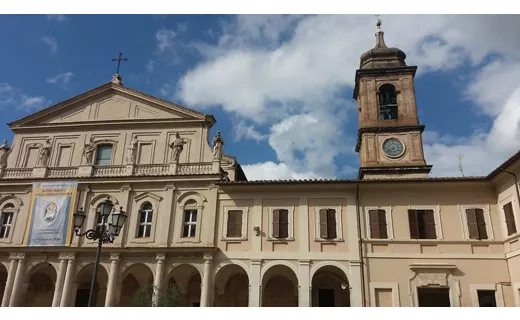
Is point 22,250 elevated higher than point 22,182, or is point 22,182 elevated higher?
point 22,182

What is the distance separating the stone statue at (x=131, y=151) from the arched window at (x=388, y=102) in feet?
56.7

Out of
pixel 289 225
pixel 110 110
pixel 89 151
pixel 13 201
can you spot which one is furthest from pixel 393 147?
pixel 13 201

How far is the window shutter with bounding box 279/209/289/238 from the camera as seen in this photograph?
21.3 metres

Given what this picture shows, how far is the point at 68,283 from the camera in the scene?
21344 millimetres

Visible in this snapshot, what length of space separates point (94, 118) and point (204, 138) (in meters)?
7.05

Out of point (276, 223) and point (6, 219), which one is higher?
point (6, 219)

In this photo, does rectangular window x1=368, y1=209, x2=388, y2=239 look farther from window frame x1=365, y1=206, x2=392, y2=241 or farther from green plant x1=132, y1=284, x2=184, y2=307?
green plant x1=132, y1=284, x2=184, y2=307

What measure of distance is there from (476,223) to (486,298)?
3.35 meters

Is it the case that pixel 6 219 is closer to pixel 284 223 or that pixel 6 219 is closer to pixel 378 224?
pixel 284 223

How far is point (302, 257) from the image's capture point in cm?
2069

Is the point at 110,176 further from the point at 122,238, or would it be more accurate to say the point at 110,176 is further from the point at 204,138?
the point at 204,138

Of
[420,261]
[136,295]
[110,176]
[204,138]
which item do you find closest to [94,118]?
[110,176]

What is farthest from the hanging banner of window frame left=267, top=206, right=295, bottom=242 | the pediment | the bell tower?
the bell tower

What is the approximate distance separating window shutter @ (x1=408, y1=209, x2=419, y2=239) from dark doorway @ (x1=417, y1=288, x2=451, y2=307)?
8.07 feet
